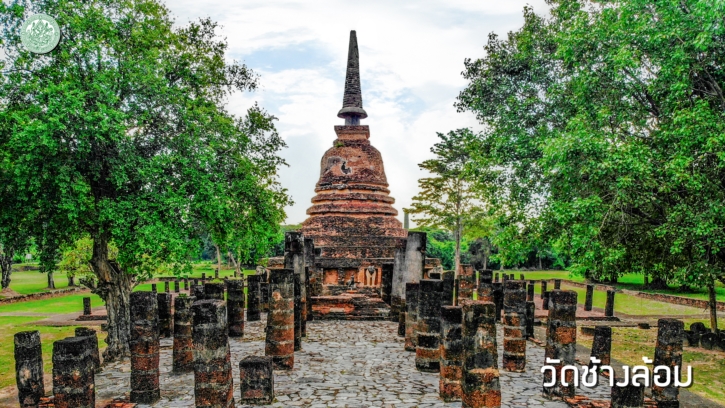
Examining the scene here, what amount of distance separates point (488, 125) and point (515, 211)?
4.90m


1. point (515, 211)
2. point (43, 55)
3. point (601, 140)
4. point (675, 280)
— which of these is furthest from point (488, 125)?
point (43, 55)

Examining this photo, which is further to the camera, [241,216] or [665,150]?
[241,216]

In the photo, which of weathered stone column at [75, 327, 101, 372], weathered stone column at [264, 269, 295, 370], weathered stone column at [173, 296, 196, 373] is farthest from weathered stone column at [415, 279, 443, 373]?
weathered stone column at [75, 327, 101, 372]

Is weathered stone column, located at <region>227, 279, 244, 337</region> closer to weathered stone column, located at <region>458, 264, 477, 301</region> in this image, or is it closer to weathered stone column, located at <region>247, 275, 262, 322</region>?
weathered stone column, located at <region>247, 275, 262, 322</region>

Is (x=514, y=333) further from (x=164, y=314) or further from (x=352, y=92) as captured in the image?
(x=352, y=92)

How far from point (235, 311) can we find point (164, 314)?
5.37ft

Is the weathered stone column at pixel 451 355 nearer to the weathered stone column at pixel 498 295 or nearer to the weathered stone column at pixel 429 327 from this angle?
the weathered stone column at pixel 429 327

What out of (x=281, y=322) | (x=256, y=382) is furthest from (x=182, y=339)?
(x=256, y=382)

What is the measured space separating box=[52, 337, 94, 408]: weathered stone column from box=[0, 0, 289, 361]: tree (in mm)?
2703

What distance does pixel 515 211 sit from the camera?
1313 centimetres

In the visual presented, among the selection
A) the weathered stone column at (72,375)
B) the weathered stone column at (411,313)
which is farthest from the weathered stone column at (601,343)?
the weathered stone column at (72,375)

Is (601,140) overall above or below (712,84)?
below

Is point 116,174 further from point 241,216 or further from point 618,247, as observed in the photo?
point 618,247

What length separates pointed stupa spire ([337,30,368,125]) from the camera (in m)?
21.1
